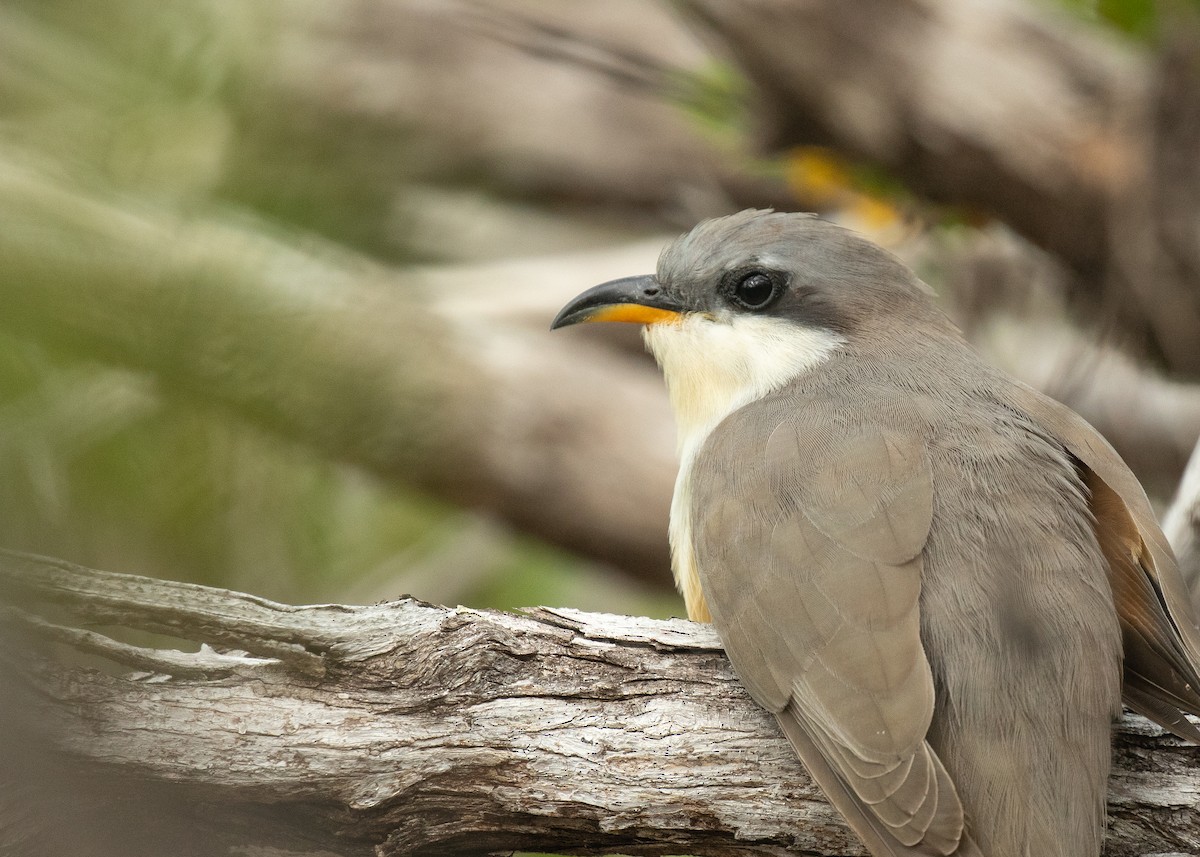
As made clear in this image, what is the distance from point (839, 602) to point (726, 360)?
4.47ft

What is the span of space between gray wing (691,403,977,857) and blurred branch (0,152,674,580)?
1204 mm

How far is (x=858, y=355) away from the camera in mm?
4191

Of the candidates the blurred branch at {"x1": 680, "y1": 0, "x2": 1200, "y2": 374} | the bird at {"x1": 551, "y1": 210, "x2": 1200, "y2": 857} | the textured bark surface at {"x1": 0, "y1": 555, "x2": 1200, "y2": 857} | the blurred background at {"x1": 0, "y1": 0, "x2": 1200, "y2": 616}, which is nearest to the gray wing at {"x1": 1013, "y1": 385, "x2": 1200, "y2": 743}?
the bird at {"x1": 551, "y1": 210, "x2": 1200, "y2": 857}

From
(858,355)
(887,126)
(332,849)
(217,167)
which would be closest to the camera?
(217,167)

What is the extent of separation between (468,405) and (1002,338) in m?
3.34

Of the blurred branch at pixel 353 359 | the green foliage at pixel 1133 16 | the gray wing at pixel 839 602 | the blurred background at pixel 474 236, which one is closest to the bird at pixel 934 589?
the gray wing at pixel 839 602

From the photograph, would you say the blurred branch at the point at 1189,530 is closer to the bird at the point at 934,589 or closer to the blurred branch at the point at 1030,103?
the bird at the point at 934,589

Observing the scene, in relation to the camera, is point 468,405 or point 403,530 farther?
point 403,530

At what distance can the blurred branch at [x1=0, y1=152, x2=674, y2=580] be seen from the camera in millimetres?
1845

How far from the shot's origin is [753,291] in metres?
4.38

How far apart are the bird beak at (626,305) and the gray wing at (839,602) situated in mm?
809

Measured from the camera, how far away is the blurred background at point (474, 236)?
5.95 feet

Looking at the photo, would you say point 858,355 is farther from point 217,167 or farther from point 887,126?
point 887,126

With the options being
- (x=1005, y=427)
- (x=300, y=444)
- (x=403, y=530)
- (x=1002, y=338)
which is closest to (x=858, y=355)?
(x=1005, y=427)
